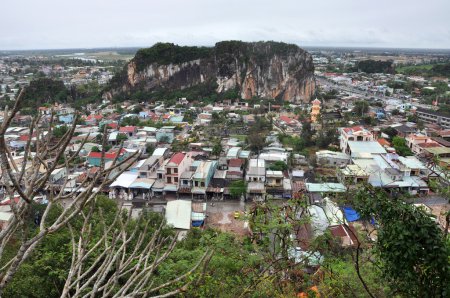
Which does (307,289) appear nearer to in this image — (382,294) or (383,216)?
(382,294)

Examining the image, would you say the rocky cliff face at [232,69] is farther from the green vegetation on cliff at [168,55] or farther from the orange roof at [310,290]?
the orange roof at [310,290]

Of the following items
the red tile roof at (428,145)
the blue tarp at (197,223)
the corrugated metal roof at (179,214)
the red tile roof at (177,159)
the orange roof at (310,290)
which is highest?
the orange roof at (310,290)

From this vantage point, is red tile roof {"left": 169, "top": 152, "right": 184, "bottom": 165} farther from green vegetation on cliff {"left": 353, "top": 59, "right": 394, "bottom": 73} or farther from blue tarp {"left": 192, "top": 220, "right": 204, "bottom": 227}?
green vegetation on cliff {"left": 353, "top": 59, "right": 394, "bottom": 73}

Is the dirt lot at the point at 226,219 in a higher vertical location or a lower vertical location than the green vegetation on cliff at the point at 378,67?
lower

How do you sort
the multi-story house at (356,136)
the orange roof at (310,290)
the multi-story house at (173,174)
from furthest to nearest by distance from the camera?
the multi-story house at (356,136)
the multi-story house at (173,174)
the orange roof at (310,290)

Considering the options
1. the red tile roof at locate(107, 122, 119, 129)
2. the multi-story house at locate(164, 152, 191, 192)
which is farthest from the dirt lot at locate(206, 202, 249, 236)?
the red tile roof at locate(107, 122, 119, 129)

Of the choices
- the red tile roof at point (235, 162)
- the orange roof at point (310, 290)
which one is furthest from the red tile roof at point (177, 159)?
the orange roof at point (310, 290)

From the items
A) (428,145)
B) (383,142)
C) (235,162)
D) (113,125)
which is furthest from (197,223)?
(113,125)
